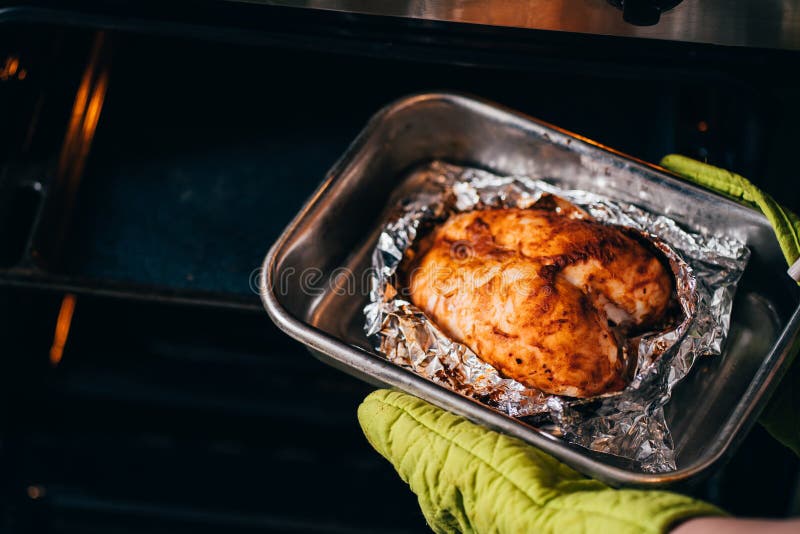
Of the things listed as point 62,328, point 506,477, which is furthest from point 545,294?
point 62,328

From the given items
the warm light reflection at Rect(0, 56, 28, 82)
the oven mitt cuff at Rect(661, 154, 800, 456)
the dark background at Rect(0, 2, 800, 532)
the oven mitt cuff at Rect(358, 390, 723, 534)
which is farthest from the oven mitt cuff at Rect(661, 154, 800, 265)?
the warm light reflection at Rect(0, 56, 28, 82)

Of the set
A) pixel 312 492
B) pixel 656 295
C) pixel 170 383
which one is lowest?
pixel 312 492

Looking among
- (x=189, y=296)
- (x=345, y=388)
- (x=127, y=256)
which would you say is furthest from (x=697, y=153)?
(x=127, y=256)

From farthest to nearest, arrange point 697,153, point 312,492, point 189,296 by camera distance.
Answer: point 312,492 → point 697,153 → point 189,296

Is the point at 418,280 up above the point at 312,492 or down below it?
above

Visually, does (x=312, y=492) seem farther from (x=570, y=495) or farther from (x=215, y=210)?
(x=570, y=495)

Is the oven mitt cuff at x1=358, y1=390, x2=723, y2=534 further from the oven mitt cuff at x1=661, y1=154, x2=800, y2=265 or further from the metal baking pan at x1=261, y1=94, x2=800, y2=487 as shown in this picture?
the oven mitt cuff at x1=661, y1=154, x2=800, y2=265

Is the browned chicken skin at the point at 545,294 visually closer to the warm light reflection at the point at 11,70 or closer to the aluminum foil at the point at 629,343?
the aluminum foil at the point at 629,343
